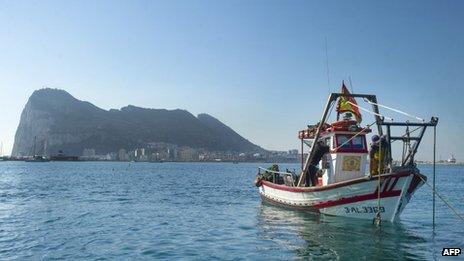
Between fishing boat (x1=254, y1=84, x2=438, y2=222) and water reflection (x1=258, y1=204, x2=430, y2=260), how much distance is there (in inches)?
32.1

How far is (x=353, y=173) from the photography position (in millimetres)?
26406

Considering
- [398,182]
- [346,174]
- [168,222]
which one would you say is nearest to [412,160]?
[398,182]

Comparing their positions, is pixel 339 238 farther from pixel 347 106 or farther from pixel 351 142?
pixel 347 106

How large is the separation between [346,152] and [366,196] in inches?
133

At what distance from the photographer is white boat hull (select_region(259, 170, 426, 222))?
75.4ft

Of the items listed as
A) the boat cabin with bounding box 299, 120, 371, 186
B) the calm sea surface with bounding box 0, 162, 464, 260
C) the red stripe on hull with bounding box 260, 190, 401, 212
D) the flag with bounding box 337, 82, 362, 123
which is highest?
the flag with bounding box 337, 82, 362, 123

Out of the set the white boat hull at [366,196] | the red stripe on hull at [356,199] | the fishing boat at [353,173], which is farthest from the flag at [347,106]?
the red stripe on hull at [356,199]

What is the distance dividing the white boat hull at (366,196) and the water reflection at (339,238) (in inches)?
20.2

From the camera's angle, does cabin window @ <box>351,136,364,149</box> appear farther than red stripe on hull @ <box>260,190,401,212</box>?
Yes

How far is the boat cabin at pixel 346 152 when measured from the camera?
26.4 meters

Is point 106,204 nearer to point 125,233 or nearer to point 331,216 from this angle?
point 125,233

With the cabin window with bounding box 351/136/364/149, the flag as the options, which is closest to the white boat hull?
the cabin window with bounding box 351/136/364/149

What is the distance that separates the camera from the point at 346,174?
1039 inches

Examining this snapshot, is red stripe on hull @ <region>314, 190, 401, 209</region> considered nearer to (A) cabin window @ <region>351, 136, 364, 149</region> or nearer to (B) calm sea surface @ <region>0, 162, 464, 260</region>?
(B) calm sea surface @ <region>0, 162, 464, 260</region>
